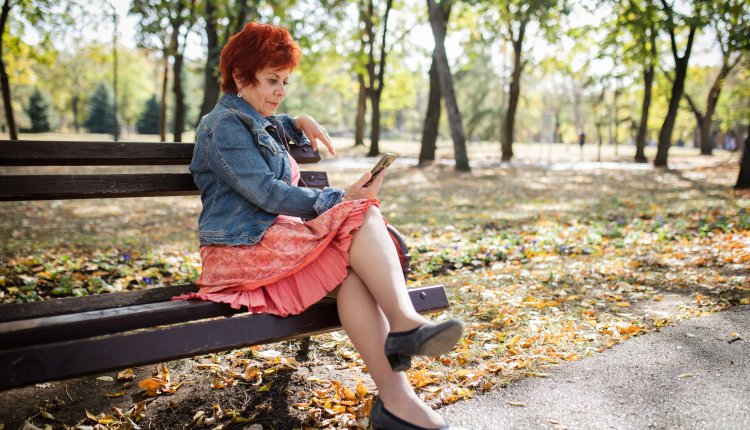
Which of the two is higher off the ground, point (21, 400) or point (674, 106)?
point (674, 106)

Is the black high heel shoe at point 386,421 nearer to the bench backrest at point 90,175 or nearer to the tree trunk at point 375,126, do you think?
Result: the bench backrest at point 90,175

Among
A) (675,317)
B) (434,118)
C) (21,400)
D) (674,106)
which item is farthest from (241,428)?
(674,106)

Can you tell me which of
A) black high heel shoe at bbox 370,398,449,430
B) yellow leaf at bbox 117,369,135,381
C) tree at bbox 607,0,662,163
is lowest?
yellow leaf at bbox 117,369,135,381

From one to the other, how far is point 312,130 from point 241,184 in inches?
34.7

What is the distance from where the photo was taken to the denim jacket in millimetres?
2244

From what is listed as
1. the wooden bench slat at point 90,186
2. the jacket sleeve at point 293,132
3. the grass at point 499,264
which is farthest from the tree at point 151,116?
the wooden bench slat at point 90,186

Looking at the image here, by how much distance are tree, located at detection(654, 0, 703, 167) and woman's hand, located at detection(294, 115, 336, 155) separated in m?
14.9

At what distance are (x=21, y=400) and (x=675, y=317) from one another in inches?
145

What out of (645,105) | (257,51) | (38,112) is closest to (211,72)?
(257,51)

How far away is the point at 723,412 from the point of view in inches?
86.4

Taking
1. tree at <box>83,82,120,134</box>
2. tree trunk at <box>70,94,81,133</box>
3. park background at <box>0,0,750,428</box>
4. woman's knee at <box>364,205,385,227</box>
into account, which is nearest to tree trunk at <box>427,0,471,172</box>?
park background at <box>0,0,750,428</box>

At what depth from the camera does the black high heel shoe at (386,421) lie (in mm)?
1909

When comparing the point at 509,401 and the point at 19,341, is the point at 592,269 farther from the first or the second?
the point at 19,341

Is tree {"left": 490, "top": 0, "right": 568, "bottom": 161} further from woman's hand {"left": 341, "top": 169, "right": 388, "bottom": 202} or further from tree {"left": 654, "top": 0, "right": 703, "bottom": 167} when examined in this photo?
woman's hand {"left": 341, "top": 169, "right": 388, "bottom": 202}
